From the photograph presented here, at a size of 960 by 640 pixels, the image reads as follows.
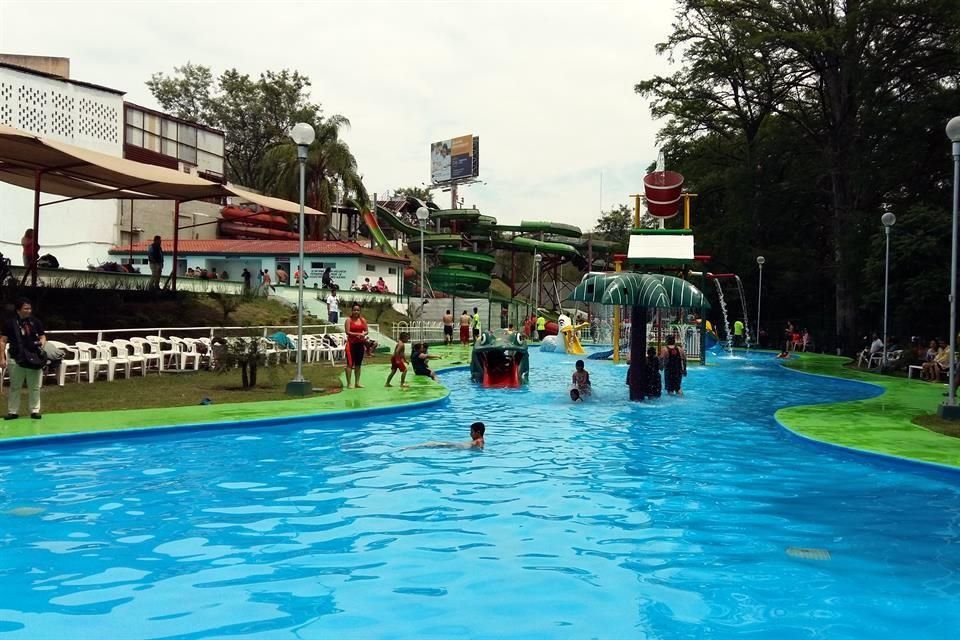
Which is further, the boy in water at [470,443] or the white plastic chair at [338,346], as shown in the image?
the white plastic chair at [338,346]

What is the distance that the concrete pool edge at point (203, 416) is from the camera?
1065 cm

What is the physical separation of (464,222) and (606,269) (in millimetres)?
10678

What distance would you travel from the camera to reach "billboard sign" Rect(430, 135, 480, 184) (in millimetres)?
78250

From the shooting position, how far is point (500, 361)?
20.7m

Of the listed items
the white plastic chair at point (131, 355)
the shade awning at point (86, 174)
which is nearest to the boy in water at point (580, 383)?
the shade awning at point (86, 174)

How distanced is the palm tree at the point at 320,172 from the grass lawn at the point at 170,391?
32675 mm

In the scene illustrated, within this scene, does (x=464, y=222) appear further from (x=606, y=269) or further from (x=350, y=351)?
(x=350, y=351)

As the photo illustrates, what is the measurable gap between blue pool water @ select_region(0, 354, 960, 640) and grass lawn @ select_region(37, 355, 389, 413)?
9.00 feet

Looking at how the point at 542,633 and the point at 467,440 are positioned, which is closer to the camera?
the point at 542,633

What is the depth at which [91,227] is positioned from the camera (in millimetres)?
36812

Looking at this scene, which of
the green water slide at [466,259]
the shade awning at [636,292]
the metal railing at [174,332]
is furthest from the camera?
the green water slide at [466,259]

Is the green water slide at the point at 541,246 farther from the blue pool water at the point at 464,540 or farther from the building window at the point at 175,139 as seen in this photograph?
the blue pool water at the point at 464,540

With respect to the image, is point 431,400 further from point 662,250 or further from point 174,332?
point 662,250

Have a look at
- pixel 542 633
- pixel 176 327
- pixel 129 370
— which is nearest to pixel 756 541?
pixel 542 633
